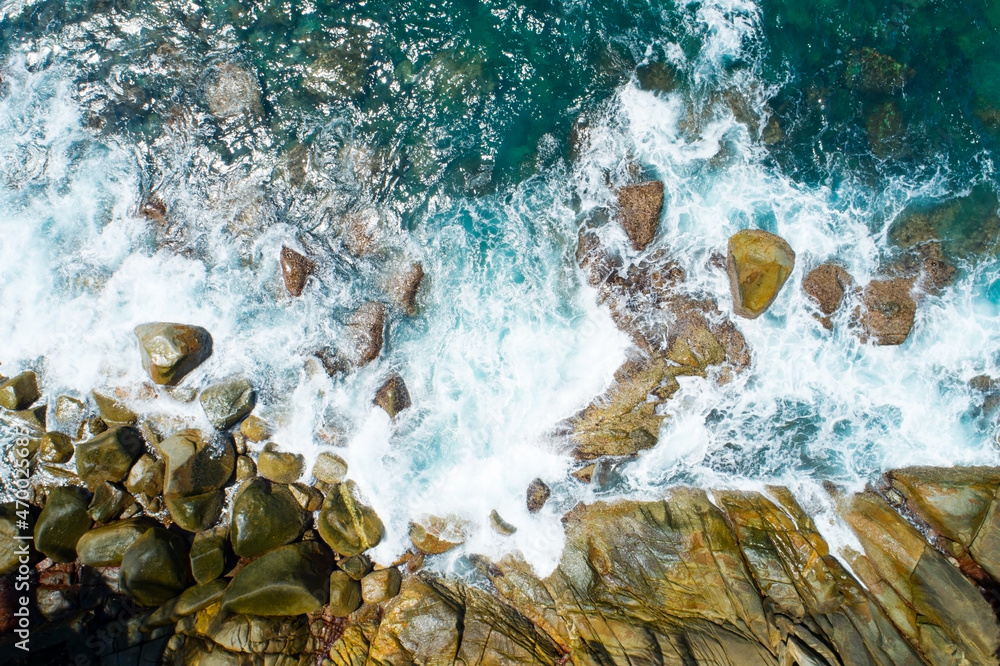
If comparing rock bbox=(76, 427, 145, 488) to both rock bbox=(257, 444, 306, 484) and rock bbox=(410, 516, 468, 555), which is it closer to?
rock bbox=(257, 444, 306, 484)

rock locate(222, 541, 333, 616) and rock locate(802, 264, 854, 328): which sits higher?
rock locate(802, 264, 854, 328)

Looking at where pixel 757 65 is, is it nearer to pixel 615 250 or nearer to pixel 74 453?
pixel 615 250

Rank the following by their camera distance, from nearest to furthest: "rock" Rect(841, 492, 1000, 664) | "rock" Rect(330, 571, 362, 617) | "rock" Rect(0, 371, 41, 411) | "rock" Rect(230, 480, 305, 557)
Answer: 1. "rock" Rect(841, 492, 1000, 664)
2. "rock" Rect(330, 571, 362, 617)
3. "rock" Rect(230, 480, 305, 557)
4. "rock" Rect(0, 371, 41, 411)

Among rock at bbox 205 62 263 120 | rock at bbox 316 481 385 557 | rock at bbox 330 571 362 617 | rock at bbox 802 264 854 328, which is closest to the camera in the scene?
rock at bbox 330 571 362 617

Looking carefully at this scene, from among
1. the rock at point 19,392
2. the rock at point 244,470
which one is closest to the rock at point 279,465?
the rock at point 244,470

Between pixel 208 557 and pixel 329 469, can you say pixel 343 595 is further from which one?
pixel 208 557

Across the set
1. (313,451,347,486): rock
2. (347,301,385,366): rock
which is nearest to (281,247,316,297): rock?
(347,301,385,366): rock
